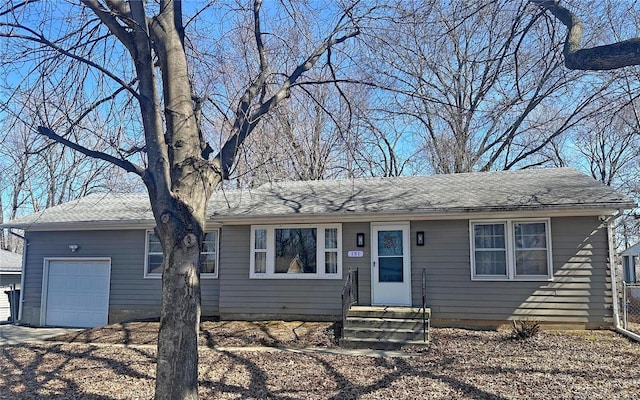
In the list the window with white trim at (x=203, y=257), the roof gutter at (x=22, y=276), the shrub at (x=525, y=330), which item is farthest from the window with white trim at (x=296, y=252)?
the roof gutter at (x=22, y=276)

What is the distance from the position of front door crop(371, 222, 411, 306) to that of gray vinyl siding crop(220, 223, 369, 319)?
0.28m

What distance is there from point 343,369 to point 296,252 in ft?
15.5

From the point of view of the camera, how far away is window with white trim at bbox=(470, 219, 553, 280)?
1008cm

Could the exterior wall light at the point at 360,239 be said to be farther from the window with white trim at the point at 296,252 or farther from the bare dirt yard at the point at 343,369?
the bare dirt yard at the point at 343,369

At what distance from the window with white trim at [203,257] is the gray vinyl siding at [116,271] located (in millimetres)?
143

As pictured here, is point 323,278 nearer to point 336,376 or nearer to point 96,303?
point 336,376

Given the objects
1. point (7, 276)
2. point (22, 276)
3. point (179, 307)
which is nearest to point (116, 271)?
point (22, 276)

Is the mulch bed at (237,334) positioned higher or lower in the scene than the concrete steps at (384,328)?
lower

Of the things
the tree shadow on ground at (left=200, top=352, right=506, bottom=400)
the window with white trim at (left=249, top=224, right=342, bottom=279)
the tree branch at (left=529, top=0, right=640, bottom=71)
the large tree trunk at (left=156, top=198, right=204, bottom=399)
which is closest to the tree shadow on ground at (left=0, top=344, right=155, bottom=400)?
the tree shadow on ground at (left=200, top=352, right=506, bottom=400)

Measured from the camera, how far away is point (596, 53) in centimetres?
472

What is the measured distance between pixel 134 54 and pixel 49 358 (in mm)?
5837

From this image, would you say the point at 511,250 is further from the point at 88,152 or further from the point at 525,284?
the point at 88,152

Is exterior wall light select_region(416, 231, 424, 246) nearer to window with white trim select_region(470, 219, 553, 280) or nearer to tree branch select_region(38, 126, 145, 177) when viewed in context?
window with white trim select_region(470, 219, 553, 280)

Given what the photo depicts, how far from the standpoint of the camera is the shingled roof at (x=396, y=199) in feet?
32.6
